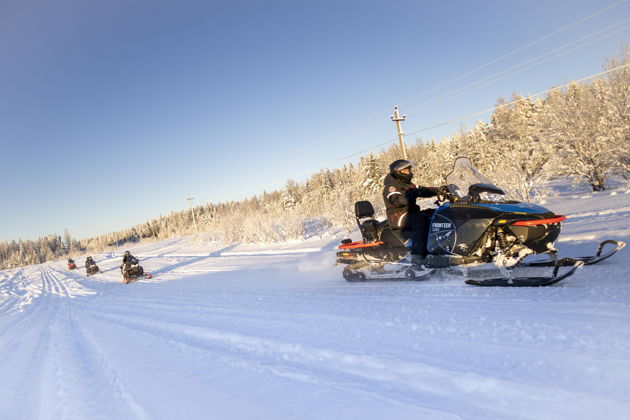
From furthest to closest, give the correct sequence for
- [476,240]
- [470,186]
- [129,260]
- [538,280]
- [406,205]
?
[129,260] < [406,205] < [470,186] < [476,240] < [538,280]

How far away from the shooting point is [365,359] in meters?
2.59

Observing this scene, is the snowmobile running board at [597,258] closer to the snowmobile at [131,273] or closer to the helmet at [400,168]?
the helmet at [400,168]

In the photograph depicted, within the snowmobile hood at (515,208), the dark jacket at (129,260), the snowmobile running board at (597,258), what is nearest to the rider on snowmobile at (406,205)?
the snowmobile hood at (515,208)

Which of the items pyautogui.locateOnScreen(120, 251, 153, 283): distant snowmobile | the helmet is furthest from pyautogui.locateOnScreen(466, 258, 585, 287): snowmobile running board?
pyautogui.locateOnScreen(120, 251, 153, 283): distant snowmobile

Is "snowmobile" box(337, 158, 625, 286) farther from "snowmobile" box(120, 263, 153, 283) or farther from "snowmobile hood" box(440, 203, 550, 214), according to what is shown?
"snowmobile" box(120, 263, 153, 283)

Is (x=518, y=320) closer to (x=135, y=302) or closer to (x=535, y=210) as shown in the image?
(x=535, y=210)

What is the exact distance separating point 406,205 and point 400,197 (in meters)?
0.14

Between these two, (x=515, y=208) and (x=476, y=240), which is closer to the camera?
(x=515, y=208)

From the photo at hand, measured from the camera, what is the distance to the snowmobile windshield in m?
4.08

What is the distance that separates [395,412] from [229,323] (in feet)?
9.33

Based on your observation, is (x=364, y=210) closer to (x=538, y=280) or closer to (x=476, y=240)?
(x=476, y=240)

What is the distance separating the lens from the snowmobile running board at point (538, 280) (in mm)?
3426

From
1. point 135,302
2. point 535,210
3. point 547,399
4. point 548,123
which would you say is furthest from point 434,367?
point 548,123

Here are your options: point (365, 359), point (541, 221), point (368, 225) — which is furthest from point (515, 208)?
point (365, 359)
